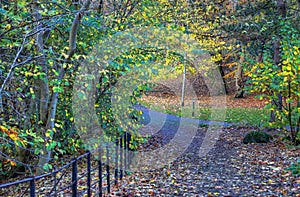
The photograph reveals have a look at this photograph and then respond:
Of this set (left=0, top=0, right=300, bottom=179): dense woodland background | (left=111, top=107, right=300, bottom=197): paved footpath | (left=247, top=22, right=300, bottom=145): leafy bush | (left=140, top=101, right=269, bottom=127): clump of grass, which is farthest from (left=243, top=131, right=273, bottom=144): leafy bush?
(left=140, top=101, right=269, bottom=127): clump of grass

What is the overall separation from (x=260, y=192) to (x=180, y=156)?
4435 mm

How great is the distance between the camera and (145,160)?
916 cm

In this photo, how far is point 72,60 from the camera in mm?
5406

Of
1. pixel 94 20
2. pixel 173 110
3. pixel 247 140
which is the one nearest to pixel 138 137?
pixel 94 20

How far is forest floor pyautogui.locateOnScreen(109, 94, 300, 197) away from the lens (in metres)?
5.96

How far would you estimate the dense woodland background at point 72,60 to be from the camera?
5.21m

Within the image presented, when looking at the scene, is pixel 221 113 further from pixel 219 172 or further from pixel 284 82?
pixel 219 172

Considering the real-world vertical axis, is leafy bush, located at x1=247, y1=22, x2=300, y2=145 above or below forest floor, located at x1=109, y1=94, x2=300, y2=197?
above

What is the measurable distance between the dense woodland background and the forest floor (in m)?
1.25

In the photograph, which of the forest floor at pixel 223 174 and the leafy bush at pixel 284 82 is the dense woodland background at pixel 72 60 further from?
the forest floor at pixel 223 174

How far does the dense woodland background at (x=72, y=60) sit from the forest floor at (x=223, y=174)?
4.10ft

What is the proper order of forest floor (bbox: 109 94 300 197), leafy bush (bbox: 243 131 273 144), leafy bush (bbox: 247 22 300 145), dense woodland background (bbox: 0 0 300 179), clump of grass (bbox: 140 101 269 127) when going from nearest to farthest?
dense woodland background (bbox: 0 0 300 179) < forest floor (bbox: 109 94 300 197) < leafy bush (bbox: 247 22 300 145) < leafy bush (bbox: 243 131 273 144) < clump of grass (bbox: 140 101 269 127)

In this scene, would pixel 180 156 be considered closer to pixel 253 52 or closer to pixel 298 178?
pixel 298 178

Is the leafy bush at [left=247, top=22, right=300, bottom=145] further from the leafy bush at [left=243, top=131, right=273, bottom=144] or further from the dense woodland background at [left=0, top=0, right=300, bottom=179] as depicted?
the leafy bush at [left=243, top=131, right=273, bottom=144]
